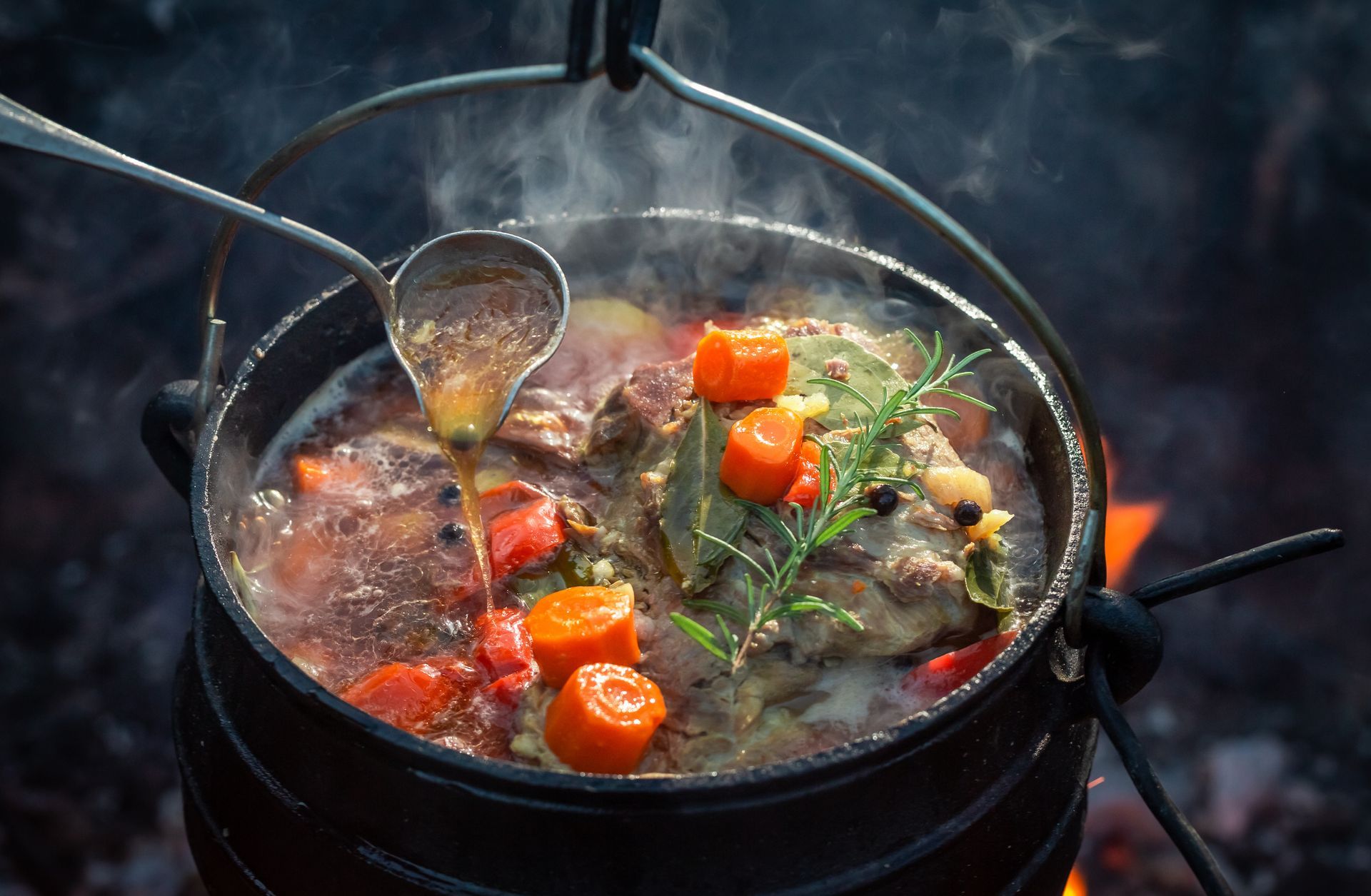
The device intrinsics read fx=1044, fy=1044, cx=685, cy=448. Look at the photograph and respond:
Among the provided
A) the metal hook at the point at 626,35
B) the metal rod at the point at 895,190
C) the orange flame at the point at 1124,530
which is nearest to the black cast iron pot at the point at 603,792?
the metal rod at the point at 895,190

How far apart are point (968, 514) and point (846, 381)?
503 millimetres

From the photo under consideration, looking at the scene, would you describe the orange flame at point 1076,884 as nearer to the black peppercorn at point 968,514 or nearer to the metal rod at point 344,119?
the black peppercorn at point 968,514

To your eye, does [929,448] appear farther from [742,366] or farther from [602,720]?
[602,720]

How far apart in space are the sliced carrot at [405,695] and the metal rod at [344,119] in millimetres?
857

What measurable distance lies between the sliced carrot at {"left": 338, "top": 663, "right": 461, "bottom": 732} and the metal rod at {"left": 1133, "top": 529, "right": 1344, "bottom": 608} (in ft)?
4.96

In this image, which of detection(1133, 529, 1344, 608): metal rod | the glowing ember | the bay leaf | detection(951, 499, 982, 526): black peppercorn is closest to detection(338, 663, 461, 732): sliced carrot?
the bay leaf

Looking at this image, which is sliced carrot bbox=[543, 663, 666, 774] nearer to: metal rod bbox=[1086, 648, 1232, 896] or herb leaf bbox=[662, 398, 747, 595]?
herb leaf bbox=[662, 398, 747, 595]

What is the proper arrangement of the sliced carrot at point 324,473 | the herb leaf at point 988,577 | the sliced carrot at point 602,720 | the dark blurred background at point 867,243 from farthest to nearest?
1. the dark blurred background at point 867,243
2. the sliced carrot at point 324,473
3. the herb leaf at point 988,577
4. the sliced carrot at point 602,720

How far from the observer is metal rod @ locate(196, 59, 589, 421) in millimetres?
2051

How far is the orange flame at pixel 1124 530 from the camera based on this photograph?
4148 millimetres

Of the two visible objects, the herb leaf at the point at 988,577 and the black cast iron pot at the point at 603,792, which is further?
the herb leaf at the point at 988,577

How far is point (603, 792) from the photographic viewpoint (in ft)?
5.87

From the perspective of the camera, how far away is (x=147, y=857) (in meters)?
3.97

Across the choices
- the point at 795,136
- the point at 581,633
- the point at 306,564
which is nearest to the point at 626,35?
the point at 795,136
